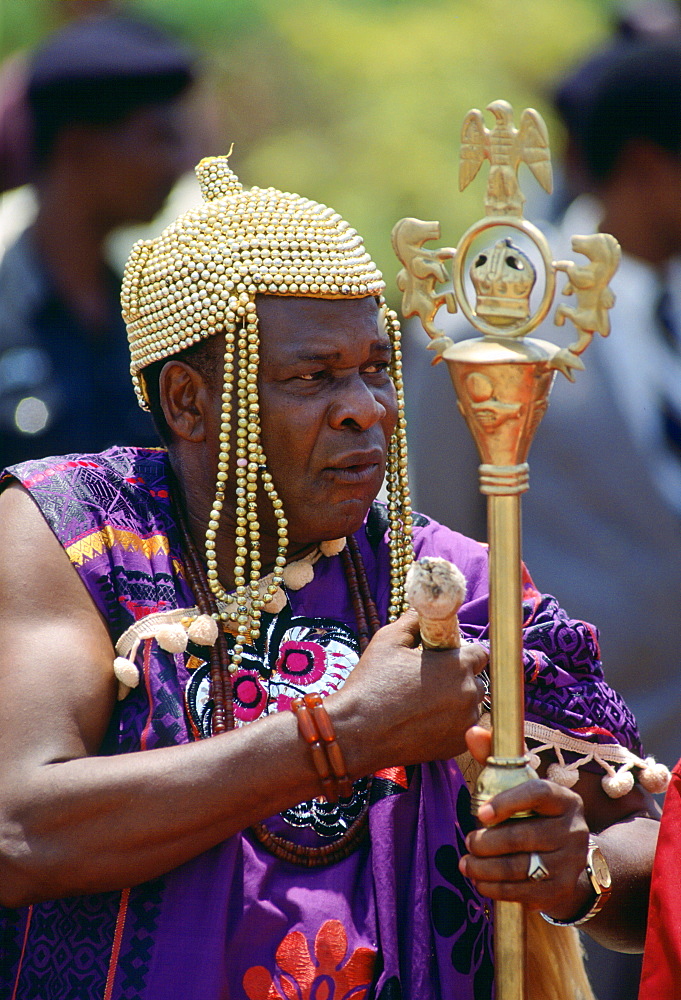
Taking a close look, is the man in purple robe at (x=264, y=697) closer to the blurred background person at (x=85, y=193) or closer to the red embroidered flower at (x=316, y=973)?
the red embroidered flower at (x=316, y=973)

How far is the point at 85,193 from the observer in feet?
20.0

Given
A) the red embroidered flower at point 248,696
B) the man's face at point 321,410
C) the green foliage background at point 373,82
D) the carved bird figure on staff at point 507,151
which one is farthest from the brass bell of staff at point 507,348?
the green foliage background at point 373,82

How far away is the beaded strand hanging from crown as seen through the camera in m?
2.81

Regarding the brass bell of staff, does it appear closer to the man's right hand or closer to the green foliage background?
the man's right hand

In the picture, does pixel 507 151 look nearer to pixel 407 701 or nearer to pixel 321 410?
pixel 321 410

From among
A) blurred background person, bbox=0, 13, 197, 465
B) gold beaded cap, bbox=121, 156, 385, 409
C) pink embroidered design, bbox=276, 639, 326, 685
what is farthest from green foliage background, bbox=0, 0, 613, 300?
pink embroidered design, bbox=276, 639, 326, 685

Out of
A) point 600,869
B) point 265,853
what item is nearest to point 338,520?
point 265,853

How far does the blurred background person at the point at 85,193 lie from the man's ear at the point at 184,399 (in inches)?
113

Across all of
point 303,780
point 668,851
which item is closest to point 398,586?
point 303,780

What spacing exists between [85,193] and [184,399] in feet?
11.1

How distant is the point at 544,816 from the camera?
2402 millimetres

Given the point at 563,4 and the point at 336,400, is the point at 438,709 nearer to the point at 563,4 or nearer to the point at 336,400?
the point at 336,400

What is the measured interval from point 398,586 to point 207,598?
38 centimetres

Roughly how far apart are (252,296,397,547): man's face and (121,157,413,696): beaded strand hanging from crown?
0.09 ft
